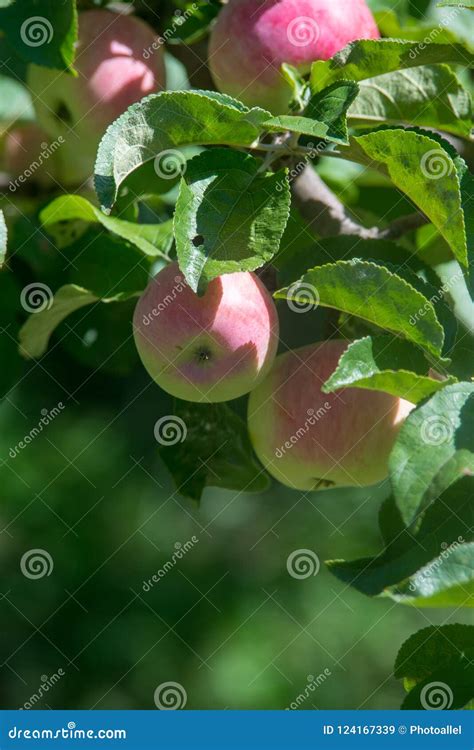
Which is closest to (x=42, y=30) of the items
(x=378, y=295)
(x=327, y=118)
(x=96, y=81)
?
(x=96, y=81)

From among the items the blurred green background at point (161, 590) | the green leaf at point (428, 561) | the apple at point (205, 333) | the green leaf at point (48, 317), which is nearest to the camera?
the green leaf at point (428, 561)

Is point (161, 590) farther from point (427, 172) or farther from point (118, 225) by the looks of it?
point (427, 172)

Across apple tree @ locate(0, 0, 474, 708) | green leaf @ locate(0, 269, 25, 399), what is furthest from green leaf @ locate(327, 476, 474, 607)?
green leaf @ locate(0, 269, 25, 399)

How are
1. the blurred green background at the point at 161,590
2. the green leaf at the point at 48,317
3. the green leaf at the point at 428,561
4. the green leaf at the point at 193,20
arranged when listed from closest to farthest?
1. the green leaf at the point at 428,561
2. the green leaf at the point at 48,317
3. the green leaf at the point at 193,20
4. the blurred green background at the point at 161,590

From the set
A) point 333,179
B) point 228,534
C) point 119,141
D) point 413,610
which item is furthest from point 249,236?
point 413,610

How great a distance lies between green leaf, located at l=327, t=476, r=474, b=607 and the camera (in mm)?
704

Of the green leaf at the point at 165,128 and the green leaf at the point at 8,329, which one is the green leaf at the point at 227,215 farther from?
the green leaf at the point at 8,329

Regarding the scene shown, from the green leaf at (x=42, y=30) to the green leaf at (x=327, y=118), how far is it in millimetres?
252

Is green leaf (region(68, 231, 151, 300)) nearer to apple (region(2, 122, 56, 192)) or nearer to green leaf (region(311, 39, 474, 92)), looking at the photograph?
apple (region(2, 122, 56, 192))

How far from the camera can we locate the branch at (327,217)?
1076mm

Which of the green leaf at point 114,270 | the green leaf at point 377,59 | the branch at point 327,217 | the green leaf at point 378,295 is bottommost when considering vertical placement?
the green leaf at point 114,270

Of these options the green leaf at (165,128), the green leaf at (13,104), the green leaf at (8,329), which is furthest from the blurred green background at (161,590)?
the green leaf at (165,128)

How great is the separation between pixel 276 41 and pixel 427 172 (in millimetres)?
241

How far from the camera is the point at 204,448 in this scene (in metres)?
1.04
